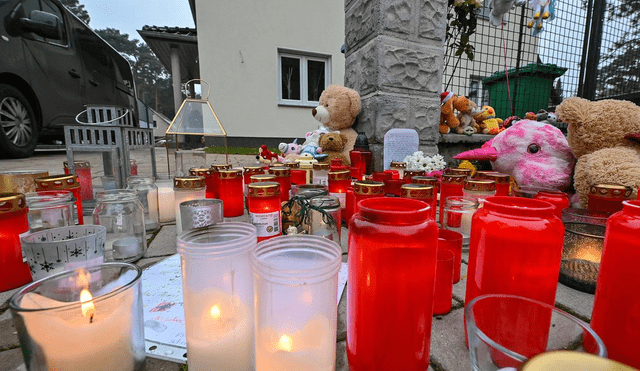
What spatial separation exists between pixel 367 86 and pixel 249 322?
2.48m

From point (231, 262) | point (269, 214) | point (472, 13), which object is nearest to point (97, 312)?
point (231, 262)

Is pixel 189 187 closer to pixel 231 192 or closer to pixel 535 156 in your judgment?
pixel 231 192

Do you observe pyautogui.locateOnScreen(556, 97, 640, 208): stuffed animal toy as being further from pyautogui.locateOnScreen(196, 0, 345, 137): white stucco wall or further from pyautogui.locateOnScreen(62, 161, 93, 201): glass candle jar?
pyautogui.locateOnScreen(196, 0, 345, 137): white stucco wall

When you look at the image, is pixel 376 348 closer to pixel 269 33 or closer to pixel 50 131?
pixel 50 131

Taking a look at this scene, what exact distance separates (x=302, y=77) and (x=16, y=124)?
4.76m

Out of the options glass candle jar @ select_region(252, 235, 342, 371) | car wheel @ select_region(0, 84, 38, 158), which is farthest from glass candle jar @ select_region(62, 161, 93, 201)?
car wheel @ select_region(0, 84, 38, 158)

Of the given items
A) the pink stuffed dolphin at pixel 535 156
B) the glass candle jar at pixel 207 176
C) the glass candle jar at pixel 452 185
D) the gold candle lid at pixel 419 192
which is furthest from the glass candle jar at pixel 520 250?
the pink stuffed dolphin at pixel 535 156

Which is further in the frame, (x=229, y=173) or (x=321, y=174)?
(x=321, y=174)

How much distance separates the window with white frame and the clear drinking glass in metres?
6.31

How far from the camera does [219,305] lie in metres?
0.53

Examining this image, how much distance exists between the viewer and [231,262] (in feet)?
1.72

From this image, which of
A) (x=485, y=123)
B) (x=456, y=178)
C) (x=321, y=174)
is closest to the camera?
(x=456, y=178)

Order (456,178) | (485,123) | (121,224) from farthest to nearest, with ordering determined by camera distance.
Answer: (485,123) → (456,178) → (121,224)

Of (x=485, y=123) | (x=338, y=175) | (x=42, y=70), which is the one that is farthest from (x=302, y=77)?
Answer: (x=338, y=175)
